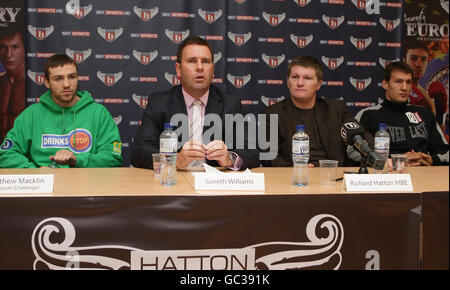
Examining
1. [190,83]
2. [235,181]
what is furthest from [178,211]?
[190,83]

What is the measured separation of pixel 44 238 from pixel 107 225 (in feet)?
0.72

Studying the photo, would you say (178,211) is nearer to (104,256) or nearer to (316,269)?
(104,256)

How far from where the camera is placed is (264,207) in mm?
1689

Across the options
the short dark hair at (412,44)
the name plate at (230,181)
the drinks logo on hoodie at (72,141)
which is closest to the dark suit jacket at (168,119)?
the drinks logo on hoodie at (72,141)

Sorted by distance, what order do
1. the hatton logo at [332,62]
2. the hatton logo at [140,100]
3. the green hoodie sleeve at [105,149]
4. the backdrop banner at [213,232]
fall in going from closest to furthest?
the backdrop banner at [213,232] → the green hoodie sleeve at [105,149] → the hatton logo at [140,100] → the hatton logo at [332,62]

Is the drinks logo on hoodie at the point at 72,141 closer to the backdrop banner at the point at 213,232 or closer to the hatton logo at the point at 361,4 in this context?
the backdrop banner at the point at 213,232

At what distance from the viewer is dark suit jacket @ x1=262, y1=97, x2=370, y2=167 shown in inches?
114

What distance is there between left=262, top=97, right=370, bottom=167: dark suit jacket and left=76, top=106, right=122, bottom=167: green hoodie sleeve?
0.99 m

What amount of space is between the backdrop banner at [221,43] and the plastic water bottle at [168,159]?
5.99 feet

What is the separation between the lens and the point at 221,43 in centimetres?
378

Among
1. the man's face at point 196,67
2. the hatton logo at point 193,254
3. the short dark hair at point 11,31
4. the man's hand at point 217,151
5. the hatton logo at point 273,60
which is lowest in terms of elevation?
the hatton logo at point 193,254

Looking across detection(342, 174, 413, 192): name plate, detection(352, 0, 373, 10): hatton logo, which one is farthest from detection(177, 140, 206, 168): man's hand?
detection(352, 0, 373, 10): hatton logo

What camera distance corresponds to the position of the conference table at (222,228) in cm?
160

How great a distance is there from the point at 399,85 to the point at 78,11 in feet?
8.30
